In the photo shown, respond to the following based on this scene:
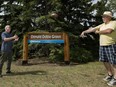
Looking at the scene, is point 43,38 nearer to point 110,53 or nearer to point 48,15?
point 48,15

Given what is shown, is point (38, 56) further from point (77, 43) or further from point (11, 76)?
point (11, 76)

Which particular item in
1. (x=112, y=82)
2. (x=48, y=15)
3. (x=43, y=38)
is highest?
(x=48, y=15)

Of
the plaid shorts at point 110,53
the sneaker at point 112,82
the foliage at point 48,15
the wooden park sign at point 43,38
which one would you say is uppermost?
the foliage at point 48,15

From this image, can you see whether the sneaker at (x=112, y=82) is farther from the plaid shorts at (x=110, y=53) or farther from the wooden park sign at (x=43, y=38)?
the wooden park sign at (x=43, y=38)

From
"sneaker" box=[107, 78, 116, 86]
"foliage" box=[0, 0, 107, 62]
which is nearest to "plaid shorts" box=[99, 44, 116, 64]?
"sneaker" box=[107, 78, 116, 86]

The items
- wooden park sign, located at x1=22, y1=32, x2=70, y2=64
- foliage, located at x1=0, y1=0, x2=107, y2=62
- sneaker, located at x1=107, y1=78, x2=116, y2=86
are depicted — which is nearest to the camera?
sneaker, located at x1=107, y1=78, x2=116, y2=86

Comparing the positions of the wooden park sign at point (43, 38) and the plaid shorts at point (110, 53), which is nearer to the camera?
the plaid shorts at point (110, 53)

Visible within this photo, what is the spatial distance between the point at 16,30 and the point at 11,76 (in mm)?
6092

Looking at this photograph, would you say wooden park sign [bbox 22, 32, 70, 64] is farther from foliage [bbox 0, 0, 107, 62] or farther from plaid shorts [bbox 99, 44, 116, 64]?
plaid shorts [bbox 99, 44, 116, 64]

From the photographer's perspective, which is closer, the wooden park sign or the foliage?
A: the wooden park sign

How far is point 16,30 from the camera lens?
47.9ft

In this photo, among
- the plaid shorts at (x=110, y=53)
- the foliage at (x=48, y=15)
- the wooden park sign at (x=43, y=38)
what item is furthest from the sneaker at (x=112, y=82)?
the foliage at (x=48, y=15)

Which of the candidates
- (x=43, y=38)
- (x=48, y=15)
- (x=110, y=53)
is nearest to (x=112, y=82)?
(x=110, y=53)

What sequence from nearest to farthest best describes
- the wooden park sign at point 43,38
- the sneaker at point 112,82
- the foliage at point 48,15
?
1. the sneaker at point 112,82
2. the wooden park sign at point 43,38
3. the foliage at point 48,15
